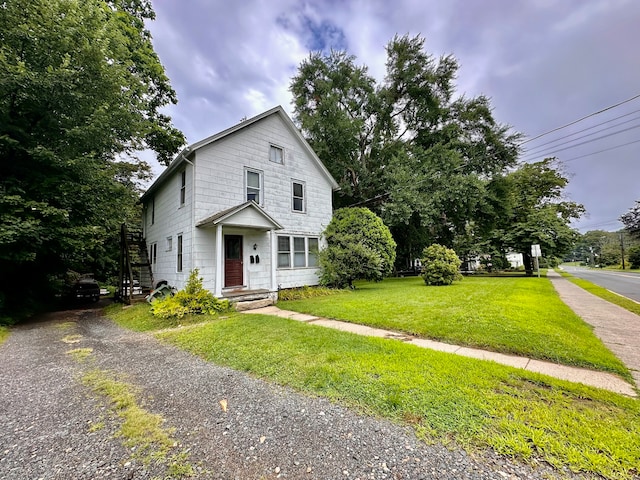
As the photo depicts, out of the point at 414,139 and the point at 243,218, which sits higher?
the point at 414,139

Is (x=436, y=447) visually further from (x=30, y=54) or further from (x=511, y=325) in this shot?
(x=30, y=54)

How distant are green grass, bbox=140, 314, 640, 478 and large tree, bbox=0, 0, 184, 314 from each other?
300 inches

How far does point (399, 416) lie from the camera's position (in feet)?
8.87

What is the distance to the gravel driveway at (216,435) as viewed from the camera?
6.84 feet

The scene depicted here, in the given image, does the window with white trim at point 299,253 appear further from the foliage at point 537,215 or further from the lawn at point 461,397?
the foliage at point 537,215

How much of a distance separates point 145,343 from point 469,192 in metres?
18.8

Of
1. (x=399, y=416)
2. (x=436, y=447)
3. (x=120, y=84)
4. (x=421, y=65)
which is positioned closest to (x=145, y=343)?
(x=399, y=416)

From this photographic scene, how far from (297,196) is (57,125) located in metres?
8.98

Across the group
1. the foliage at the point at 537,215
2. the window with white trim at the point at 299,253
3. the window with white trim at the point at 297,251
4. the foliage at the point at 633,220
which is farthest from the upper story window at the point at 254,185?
the foliage at the point at 633,220

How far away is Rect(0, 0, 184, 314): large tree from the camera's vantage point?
7.91 meters

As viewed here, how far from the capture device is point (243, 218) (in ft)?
32.9

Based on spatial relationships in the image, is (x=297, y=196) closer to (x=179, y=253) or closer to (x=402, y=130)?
(x=179, y=253)

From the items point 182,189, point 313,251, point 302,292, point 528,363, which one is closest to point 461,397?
point 528,363

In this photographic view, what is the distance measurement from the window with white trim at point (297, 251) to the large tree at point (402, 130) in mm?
6997
